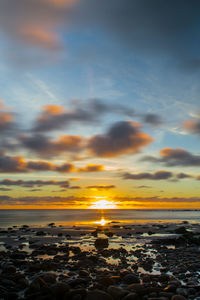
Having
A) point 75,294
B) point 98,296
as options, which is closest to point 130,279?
point 98,296

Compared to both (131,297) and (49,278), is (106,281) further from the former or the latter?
(49,278)

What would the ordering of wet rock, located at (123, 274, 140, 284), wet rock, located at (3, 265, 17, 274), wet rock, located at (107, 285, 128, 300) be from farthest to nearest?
wet rock, located at (3, 265, 17, 274) < wet rock, located at (123, 274, 140, 284) < wet rock, located at (107, 285, 128, 300)

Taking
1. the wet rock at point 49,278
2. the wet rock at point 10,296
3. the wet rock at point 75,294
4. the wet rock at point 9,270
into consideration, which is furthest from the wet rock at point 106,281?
the wet rock at point 9,270

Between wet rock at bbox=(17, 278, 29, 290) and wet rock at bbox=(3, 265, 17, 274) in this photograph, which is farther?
wet rock at bbox=(3, 265, 17, 274)

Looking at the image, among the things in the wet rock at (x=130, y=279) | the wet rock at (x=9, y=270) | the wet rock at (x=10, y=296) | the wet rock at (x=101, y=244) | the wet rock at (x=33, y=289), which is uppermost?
the wet rock at (x=33, y=289)

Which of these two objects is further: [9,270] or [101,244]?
[101,244]

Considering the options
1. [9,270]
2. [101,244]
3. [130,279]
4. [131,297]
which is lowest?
[101,244]

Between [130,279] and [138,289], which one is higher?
[138,289]

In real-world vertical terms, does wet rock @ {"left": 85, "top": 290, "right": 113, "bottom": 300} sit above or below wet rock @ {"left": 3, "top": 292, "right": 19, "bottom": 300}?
above

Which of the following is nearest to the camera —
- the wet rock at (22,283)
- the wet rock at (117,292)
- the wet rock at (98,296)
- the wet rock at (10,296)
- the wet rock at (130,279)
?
the wet rock at (98,296)

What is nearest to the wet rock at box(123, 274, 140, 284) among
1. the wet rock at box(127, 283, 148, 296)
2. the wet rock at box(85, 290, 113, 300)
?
the wet rock at box(127, 283, 148, 296)

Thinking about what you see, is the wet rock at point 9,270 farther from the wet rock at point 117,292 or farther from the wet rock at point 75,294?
the wet rock at point 117,292

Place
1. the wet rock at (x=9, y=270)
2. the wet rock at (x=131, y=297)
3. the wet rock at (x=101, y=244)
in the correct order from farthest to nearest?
the wet rock at (x=101, y=244) < the wet rock at (x=9, y=270) < the wet rock at (x=131, y=297)

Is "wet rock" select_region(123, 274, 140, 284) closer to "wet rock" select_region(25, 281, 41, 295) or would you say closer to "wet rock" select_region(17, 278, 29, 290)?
"wet rock" select_region(25, 281, 41, 295)
